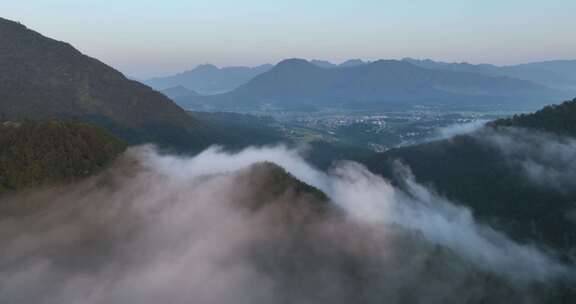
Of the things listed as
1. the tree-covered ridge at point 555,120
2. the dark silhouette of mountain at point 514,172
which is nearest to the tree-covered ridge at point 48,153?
the dark silhouette of mountain at point 514,172

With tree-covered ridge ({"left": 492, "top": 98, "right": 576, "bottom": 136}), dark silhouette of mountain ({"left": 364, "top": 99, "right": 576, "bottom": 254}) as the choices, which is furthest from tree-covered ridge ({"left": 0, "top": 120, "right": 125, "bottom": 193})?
tree-covered ridge ({"left": 492, "top": 98, "right": 576, "bottom": 136})

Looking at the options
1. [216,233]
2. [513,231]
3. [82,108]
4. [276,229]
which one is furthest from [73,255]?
[82,108]

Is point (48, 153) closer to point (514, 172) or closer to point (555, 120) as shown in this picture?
point (514, 172)

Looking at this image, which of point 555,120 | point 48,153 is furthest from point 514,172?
point 48,153

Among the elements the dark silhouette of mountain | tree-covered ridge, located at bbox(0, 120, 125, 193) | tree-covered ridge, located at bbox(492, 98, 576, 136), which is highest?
tree-covered ridge, located at bbox(0, 120, 125, 193)

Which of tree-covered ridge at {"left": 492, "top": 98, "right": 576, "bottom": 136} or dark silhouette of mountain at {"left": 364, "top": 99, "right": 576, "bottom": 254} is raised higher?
tree-covered ridge at {"left": 492, "top": 98, "right": 576, "bottom": 136}

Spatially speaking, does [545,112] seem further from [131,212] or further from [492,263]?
[131,212]

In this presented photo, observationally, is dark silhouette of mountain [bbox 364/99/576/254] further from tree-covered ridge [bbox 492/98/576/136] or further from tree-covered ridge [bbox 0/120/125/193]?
tree-covered ridge [bbox 0/120/125/193]
